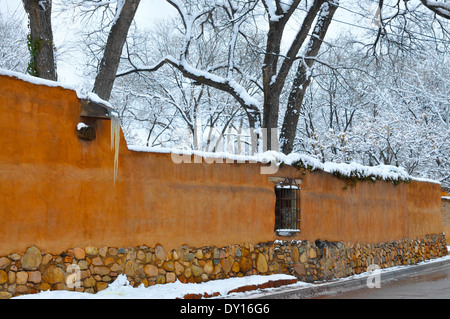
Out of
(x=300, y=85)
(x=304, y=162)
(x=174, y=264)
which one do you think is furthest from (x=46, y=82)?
(x=300, y=85)

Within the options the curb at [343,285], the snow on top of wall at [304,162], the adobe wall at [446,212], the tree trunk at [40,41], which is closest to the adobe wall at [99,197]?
the snow on top of wall at [304,162]

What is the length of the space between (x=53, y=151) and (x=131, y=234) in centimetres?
193

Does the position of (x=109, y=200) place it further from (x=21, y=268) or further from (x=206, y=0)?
(x=206, y=0)

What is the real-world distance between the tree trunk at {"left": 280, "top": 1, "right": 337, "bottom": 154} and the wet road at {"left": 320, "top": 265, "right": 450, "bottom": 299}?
5.21m

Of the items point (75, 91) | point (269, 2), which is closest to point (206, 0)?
point (269, 2)

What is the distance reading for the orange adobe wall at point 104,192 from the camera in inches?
291

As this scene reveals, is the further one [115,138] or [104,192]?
[115,138]

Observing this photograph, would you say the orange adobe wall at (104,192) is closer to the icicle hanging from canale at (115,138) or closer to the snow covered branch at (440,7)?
the icicle hanging from canale at (115,138)

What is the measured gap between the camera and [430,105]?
27.0 meters

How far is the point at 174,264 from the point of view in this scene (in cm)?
912

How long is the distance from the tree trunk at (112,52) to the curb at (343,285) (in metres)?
6.05

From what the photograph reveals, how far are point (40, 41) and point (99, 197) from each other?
490cm

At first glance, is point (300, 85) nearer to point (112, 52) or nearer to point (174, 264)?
point (112, 52)

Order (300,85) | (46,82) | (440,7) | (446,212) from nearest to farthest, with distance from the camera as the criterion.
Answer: (46,82)
(440,7)
(300,85)
(446,212)
